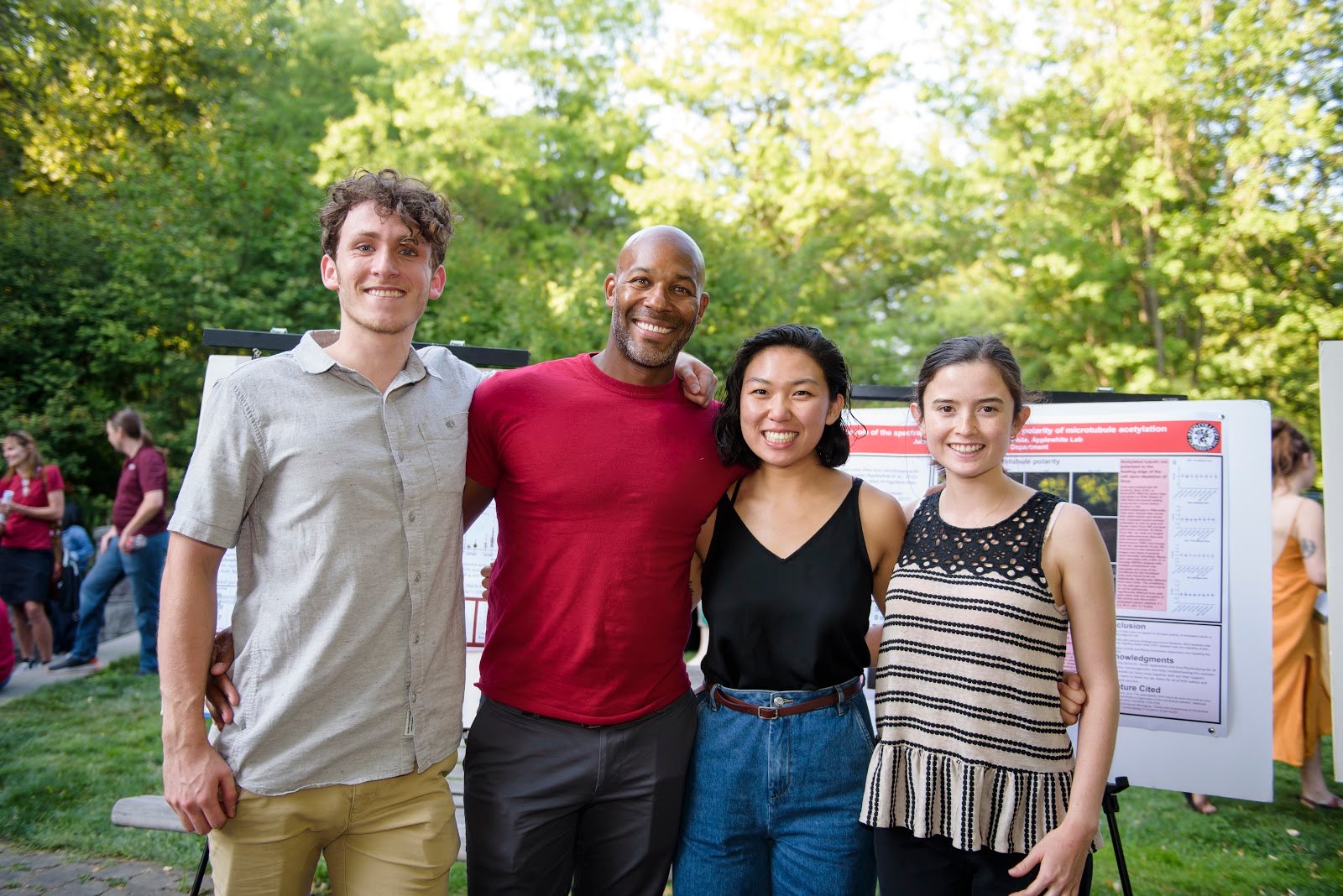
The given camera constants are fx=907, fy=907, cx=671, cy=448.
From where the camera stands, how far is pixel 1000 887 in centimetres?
206

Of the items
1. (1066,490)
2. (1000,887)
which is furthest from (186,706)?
(1066,490)

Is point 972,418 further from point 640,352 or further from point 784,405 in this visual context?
point 640,352

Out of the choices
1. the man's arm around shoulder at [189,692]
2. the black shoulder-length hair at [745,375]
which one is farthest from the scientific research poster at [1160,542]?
the man's arm around shoulder at [189,692]

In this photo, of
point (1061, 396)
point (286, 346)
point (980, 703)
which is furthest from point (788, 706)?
point (286, 346)

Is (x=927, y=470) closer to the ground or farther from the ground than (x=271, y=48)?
closer to the ground

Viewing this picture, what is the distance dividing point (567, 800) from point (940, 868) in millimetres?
953

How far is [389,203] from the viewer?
7.50 feet

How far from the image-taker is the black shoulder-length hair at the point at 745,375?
2463 mm

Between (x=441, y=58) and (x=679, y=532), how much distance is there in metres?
13.6

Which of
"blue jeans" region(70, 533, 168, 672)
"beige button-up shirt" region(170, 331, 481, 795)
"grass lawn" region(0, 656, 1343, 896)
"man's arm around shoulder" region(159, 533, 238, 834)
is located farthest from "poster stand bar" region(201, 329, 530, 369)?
"blue jeans" region(70, 533, 168, 672)

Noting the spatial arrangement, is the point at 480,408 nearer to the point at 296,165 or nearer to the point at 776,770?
the point at 776,770

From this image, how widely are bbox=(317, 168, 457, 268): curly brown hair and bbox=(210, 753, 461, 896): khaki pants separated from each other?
1345 millimetres

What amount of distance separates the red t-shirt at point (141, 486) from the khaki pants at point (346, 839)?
6078 mm

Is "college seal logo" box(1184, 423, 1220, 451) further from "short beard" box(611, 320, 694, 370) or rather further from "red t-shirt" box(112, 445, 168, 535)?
"red t-shirt" box(112, 445, 168, 535)
